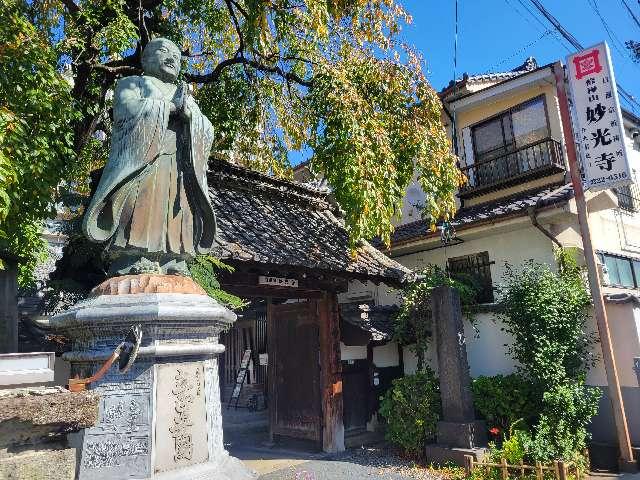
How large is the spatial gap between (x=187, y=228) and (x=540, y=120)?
45.9ft

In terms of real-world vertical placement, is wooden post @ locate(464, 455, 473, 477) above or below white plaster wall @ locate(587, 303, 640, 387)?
below

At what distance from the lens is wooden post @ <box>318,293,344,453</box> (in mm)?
10820

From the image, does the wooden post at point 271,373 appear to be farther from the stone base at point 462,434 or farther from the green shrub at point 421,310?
the stone base at point 462,434

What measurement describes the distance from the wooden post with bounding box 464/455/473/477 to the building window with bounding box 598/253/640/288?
6.41 m

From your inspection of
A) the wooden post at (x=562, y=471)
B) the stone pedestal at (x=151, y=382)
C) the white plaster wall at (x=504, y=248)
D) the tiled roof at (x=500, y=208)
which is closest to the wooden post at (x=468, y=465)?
the wooden post at (x=562, y=471)

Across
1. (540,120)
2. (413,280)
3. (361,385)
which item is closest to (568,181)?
(540,120)

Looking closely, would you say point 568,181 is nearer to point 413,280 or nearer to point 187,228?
point 413,280

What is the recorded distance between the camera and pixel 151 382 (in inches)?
118

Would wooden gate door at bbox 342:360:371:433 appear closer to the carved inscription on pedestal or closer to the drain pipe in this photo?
the drain pipe

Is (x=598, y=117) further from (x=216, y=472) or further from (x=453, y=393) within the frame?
(x=216, y=472)

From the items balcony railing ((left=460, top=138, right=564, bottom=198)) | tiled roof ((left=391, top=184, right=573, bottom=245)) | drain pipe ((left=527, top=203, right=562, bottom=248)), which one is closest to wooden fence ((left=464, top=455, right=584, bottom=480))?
drain pipe ((left=527, top=203, right=562, bottom=248))

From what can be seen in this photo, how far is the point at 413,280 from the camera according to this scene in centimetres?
1148

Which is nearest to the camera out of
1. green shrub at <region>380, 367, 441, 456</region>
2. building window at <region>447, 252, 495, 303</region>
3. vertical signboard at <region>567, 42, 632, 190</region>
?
vertical signboard at <region>567, 42, 632, 190</region>

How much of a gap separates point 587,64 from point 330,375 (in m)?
8.79
